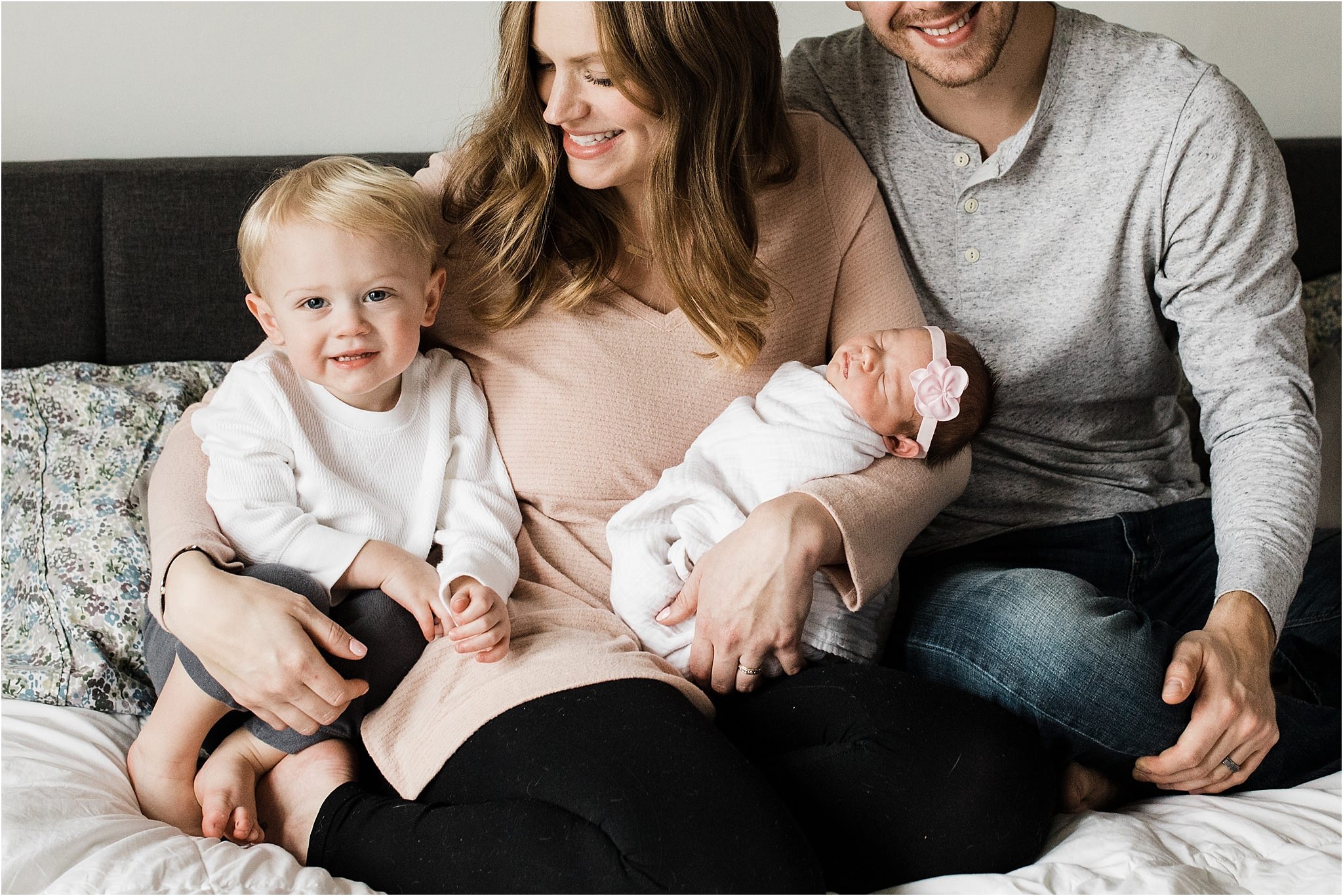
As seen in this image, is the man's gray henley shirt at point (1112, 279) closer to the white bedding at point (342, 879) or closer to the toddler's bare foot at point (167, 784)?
the white bedding at point (342, 879)

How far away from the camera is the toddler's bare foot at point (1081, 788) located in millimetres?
1384

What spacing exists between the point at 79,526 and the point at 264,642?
1.85 feet

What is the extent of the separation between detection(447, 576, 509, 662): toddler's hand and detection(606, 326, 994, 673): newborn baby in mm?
181

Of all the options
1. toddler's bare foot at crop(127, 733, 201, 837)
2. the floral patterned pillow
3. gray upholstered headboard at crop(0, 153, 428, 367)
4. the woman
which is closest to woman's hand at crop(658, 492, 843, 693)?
the woman

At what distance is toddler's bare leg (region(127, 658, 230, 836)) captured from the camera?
1.34 m

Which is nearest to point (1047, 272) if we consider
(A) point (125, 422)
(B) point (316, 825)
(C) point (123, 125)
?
(B) point (316, 825)

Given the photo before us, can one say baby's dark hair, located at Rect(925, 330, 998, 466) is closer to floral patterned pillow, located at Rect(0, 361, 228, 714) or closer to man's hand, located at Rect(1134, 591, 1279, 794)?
man's hand, located at Rect(1134, 591, 1279, 794)

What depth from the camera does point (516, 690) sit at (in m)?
1.25

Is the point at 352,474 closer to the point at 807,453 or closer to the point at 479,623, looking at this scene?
the point at 479,623

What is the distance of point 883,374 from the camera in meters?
1.50

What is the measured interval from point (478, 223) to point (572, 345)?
211 millimetres

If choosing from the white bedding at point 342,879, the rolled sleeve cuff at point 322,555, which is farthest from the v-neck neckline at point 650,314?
the white bedding at point 342,879

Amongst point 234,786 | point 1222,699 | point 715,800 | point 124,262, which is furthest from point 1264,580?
point 124,262

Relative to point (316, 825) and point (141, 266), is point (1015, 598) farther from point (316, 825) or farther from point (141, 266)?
point (141, 266)
